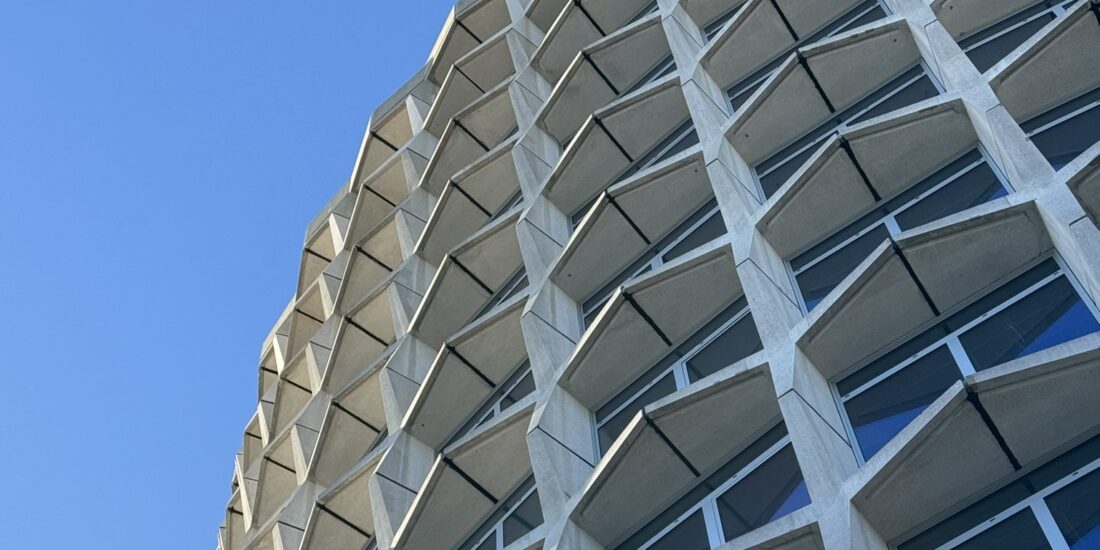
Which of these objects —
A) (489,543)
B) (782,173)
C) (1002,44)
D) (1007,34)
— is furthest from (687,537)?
(1007,34)

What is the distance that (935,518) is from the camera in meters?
12.7

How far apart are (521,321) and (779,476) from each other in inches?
241

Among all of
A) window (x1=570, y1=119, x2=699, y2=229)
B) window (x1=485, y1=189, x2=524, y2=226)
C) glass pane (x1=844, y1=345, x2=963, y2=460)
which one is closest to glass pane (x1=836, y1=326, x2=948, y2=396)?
glass pane (x1=844, y1=345, x2=963, y2=460)

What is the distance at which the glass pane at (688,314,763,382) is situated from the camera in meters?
17.1

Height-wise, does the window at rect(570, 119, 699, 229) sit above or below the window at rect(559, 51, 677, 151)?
below

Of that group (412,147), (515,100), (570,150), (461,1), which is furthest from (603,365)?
(461,1)

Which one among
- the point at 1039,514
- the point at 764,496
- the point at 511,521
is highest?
the point at 511,521

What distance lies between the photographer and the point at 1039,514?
11.9 meters

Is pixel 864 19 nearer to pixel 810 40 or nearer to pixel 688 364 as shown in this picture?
pixel 810 40

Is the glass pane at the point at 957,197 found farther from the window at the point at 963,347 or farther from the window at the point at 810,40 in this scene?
the window at the point at 810,40

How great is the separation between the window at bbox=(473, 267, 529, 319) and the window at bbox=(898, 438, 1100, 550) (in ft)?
40.7

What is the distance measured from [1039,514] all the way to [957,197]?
17.6 ft

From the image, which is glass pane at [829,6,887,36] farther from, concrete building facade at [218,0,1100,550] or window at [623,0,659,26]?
window at [623,0,659,26]

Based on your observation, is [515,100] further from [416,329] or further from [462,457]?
[462,457]
